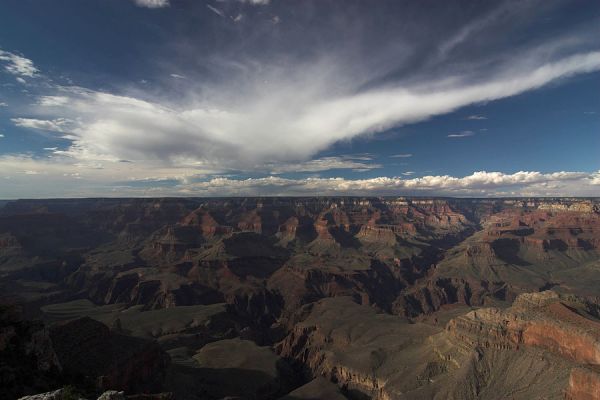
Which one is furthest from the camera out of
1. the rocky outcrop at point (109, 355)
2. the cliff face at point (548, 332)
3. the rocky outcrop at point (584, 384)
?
the cliff face at point (548, 332)

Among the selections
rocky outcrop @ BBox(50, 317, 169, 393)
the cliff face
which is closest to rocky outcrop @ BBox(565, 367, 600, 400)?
the cliff face

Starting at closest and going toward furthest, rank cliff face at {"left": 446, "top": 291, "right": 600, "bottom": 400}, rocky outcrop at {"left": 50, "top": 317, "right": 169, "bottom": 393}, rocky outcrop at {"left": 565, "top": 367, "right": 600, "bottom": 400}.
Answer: rocky outcrop at {"left": 565, "top": 367, "right": 600, "bottom": 400}, rocky outcrop at {"left": 50, "top": 317, "right": 169, "bottom": 393}, cliff face at {"left": 446, "top": 291, "right": 600, "bottom": 400}

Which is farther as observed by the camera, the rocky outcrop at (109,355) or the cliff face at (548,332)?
the cliff face at (548,332)

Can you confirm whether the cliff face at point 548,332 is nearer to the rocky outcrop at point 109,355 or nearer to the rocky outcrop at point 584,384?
the rocky outcrop at point 584,384

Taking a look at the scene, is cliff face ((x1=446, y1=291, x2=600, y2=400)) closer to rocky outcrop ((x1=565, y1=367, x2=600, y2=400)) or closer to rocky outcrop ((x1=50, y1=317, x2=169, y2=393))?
rocky outcrop ((x1=565, y1=367, x2=600, y2=400))

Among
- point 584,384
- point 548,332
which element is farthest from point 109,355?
point 548,332

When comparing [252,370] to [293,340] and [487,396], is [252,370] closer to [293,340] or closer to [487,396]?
[293,340]

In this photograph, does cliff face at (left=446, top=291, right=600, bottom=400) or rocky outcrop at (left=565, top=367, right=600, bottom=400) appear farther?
cliff face at (left=446, top=291, right=600, bottom=400)

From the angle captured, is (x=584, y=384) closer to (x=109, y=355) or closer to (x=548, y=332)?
(x=548, y=332)

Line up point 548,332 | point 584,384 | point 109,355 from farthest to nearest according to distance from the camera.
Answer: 1. point 548,332
2. point 109,355
3. point 584,384

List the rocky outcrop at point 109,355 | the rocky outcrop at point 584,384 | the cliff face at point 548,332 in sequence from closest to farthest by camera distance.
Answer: the rocky outcrop at point 584,384 < the rocky outcrop at point 109,355 < the cliff face at point 548,332

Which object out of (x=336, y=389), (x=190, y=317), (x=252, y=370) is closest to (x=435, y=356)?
(x=336, y=389)

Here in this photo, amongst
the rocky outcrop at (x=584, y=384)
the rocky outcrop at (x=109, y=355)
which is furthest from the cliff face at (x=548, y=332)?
the rocky outcrop at (x=109, y=355)
